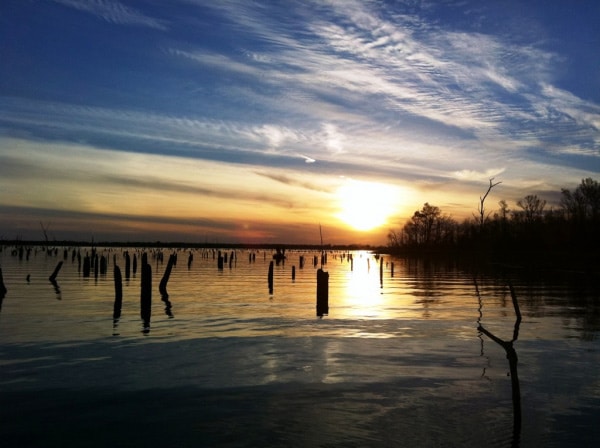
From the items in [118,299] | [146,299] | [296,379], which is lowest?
[296,379]

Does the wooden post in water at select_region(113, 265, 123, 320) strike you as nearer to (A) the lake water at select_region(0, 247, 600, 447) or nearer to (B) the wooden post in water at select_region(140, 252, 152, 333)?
(A) the lake water at select_region(0, 247, 600, 447)

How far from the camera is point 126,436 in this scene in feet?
29.7

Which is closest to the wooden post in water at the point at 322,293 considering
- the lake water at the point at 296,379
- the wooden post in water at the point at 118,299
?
the lake water at the point at 296,379

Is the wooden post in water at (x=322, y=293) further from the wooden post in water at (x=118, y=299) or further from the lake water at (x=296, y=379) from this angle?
the wooden post in water at (x=118, y=299)

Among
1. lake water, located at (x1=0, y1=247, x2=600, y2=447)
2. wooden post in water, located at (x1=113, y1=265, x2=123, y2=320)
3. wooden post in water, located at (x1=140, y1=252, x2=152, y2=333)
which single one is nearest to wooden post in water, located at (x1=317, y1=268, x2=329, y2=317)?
lake water, located at (x1=0, y1=247, x2=600, y2=447)

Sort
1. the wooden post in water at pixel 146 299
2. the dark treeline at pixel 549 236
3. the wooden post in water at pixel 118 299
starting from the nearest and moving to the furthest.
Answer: the wooden post in water at pixel 146 299 < the wooden post in water at pixel 118 299 < the dark treeline at pixel 549 236

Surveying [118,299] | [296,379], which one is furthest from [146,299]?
[296,379]

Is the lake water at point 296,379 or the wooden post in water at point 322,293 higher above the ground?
the wooden post in water at point 322,293

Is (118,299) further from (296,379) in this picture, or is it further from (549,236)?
(549,236)

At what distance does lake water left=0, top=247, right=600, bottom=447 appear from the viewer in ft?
30.2

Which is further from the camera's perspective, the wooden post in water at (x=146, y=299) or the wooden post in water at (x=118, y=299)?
the wooden post in water at (x=118, y=299)

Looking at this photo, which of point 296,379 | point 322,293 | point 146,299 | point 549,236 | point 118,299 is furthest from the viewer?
point 549,236

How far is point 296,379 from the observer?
41.6 ft

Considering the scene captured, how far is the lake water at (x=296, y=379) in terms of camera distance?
9211 millimetres
